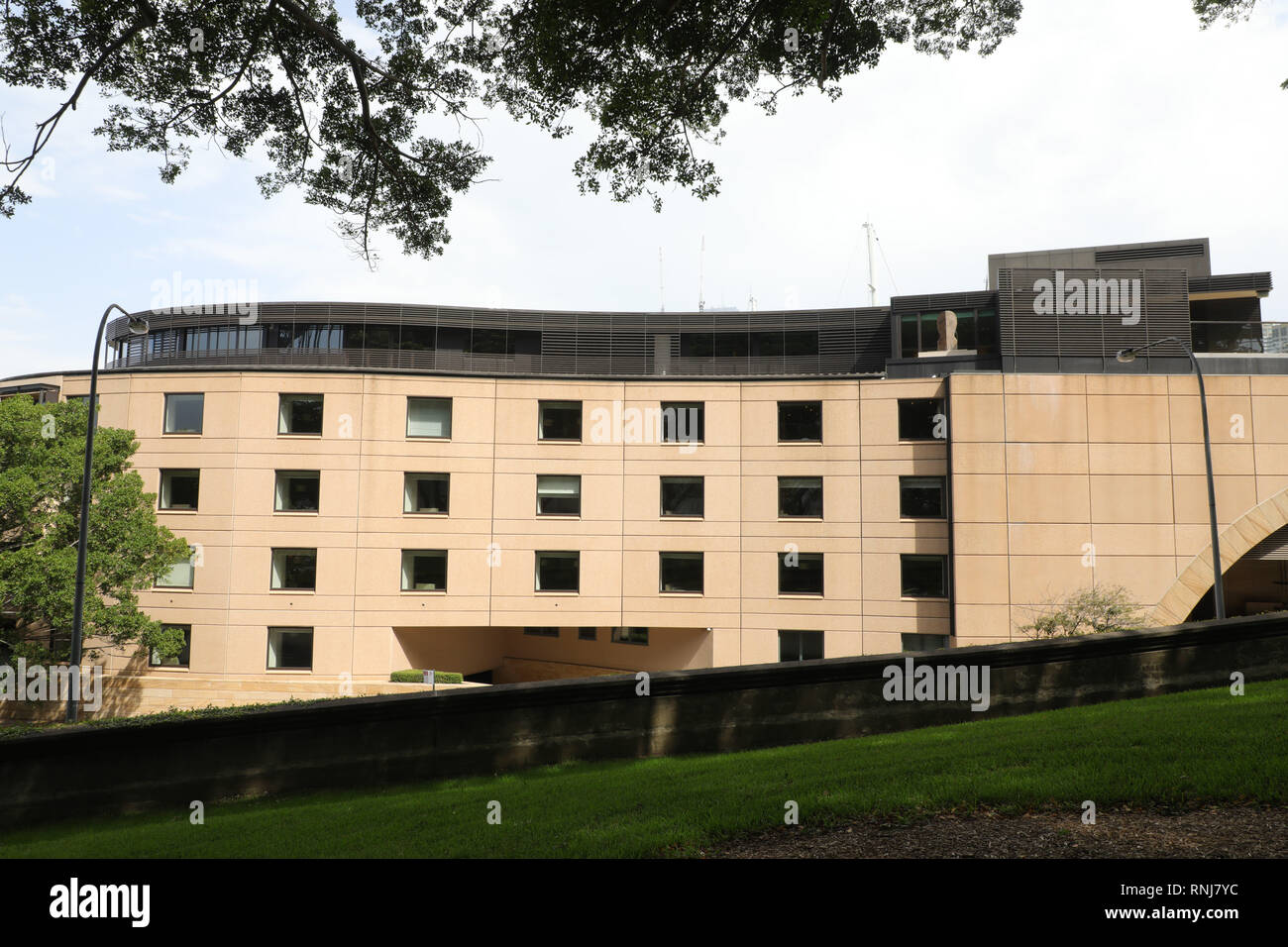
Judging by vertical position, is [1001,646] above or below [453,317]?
below

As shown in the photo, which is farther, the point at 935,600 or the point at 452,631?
the point at 452,631

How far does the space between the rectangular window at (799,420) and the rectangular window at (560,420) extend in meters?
9.07

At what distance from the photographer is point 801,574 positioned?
32750 millimetres

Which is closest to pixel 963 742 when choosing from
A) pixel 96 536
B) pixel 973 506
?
pixel 973 506

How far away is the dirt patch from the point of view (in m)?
5.49

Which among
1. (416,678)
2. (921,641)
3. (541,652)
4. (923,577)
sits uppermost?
(923,577)

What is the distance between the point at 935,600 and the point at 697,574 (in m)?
9.84

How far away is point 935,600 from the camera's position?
31281 mm

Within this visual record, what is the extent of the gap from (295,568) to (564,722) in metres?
25.2

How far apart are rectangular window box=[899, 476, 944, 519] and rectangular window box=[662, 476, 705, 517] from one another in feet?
28.0

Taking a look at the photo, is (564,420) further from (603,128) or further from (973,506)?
(603,128)
